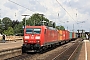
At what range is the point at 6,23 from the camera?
7264 inches

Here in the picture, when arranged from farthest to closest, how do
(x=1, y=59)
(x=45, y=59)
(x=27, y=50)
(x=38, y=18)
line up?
(x=38, y=18) < (x=27, y=50) < (x=45, y=59) < (x=1, y=59)

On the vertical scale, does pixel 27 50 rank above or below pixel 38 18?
below

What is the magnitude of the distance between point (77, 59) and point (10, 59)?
268 inches

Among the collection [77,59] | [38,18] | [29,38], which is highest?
[38,18]

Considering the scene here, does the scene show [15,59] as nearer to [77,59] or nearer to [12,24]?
[77,59]

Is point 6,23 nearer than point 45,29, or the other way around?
point 45,29

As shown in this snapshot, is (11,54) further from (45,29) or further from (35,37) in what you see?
(45,29)

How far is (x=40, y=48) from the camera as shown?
28234 millimetres

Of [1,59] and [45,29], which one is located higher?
[45,29]

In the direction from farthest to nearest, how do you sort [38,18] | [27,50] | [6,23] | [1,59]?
[6,23] → [38,18] → [27,50] → [1,59]

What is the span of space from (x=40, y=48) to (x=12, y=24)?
6317 inches

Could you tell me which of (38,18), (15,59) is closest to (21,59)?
(15,59)

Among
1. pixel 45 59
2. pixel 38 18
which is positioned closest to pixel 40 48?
pixel 45 59

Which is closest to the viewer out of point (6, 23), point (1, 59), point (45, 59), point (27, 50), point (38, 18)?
point (1, 59)
